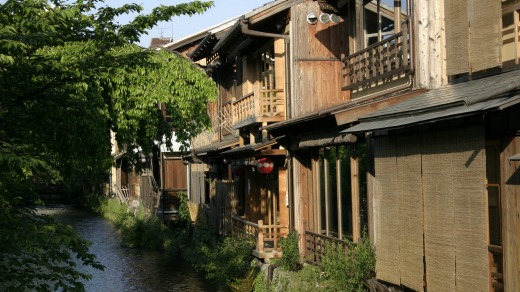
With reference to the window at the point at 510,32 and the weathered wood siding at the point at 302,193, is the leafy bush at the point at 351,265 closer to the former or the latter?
the weathered wood siding at the point at 302,193

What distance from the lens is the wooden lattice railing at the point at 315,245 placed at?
1587 centimetres

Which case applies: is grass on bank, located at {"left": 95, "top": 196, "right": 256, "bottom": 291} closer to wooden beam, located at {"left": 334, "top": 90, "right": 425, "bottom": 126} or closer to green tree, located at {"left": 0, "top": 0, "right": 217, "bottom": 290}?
wooden beam, located at {"left": 334, "top": 90, "right": 425, "bottom": 126}

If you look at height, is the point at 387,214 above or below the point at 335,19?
below

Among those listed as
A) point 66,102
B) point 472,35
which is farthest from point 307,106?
point 66,102

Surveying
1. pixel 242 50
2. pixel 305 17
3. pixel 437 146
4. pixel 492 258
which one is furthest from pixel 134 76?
pixel 242 50

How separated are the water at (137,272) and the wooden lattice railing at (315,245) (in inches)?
206

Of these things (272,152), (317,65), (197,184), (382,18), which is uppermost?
(382,18)

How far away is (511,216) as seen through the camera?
9453 millimetres

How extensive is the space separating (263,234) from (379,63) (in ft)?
23.7

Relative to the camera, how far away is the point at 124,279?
2505 cm

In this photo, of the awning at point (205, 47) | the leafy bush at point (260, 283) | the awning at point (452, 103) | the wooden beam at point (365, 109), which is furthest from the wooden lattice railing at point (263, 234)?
the awning at point (452, 103)

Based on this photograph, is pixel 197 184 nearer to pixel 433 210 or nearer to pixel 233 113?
pixel 233 113

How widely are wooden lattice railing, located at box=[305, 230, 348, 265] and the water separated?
522 cm

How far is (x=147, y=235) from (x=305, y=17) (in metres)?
16.6
